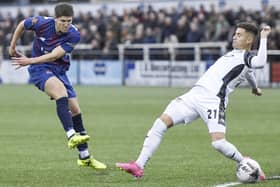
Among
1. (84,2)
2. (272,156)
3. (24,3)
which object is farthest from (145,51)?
(272,156)

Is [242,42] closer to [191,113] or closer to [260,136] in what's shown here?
[191,113]

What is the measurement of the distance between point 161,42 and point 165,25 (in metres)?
0.98

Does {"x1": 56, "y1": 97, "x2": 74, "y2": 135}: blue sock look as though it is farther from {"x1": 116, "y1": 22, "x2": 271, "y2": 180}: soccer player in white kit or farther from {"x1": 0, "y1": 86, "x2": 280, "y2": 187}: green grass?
{"x1": 116, "y1": 22, "x2": 271, "y2": 180}: soccer player in white kit

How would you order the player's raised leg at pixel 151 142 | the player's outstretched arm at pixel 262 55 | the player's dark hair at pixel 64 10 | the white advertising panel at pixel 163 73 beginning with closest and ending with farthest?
the player's outstretched arm at pixel 262 55
the player's raised leg at pixel 151 142
the player's dark hair at pixel 64 10
the white advertising panel at pixel 163 73

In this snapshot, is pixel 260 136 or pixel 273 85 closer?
pixel 260 136

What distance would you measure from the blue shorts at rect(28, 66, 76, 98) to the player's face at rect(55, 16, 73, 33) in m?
0.55

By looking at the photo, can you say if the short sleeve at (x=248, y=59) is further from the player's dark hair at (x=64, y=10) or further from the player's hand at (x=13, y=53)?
the player's hand at (x=13, y=53)

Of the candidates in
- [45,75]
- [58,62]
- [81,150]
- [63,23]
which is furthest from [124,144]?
[63,23]

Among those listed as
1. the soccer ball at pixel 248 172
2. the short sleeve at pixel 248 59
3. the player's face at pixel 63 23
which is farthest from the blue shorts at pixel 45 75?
the soccer ball at pixel 248 172

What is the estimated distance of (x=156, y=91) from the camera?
32.9m

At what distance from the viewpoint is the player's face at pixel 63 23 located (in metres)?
11.6

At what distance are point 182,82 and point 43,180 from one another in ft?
85.2

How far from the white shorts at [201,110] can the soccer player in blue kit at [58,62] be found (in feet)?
5.07

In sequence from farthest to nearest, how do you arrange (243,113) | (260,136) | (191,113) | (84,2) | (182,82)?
1. (84,2)
2. (182,82)
3. (243,113)
4. (260,136)
5. (191,113)
